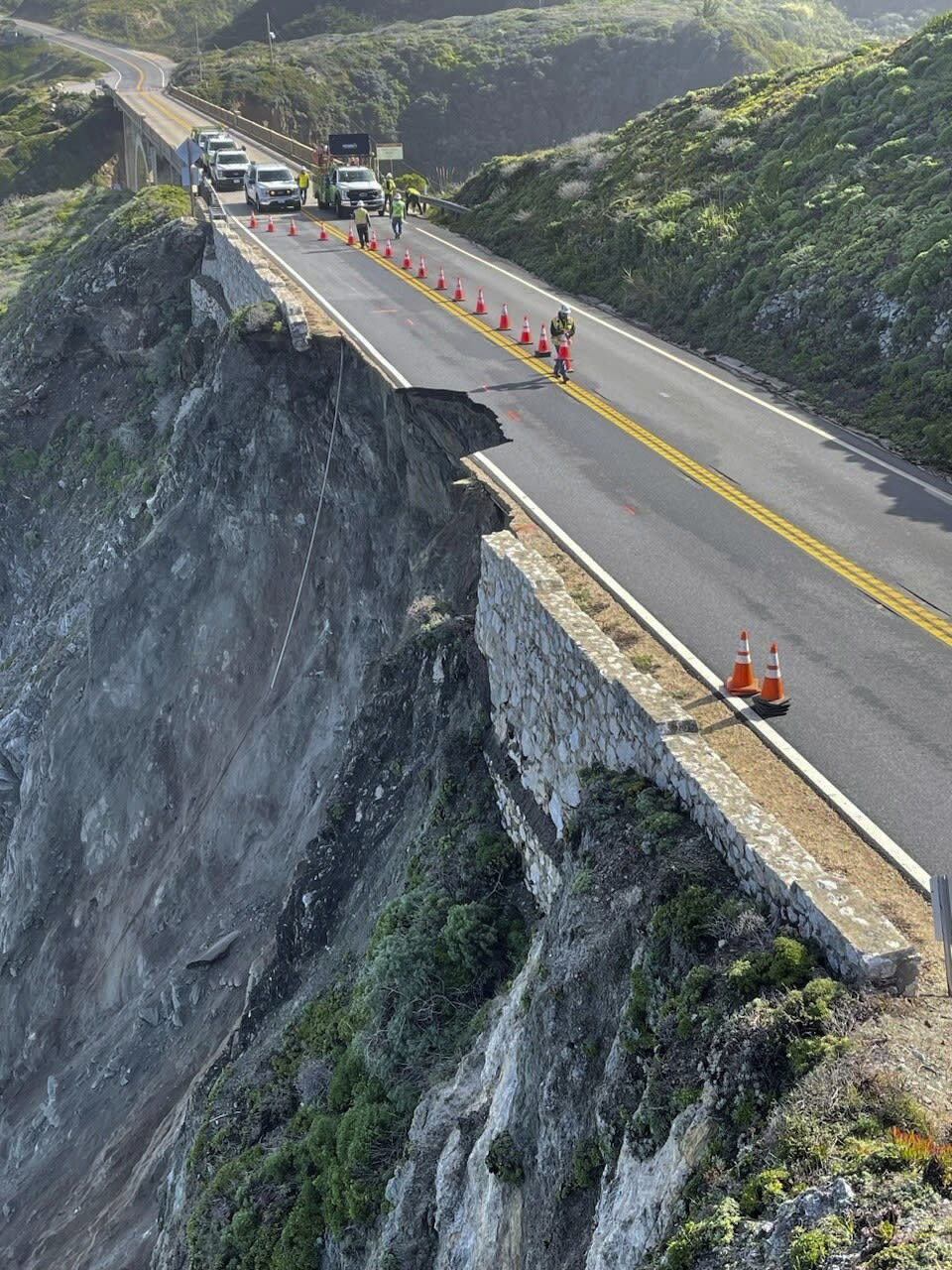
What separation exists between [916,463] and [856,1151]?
14321 mm

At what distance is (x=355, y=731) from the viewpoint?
18797 mm

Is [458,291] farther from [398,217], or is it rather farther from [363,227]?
[398,217]

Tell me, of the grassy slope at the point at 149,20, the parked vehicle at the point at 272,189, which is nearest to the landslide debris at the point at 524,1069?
the parked vehicle at the point at 272,189

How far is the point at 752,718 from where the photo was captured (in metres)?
12.3

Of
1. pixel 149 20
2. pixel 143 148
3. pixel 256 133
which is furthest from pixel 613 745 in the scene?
pixel 149 20

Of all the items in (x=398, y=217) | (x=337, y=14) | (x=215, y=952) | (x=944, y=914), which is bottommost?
(x=215, y=952)

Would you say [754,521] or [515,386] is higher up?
[515,386]

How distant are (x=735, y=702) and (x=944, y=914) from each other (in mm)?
4772

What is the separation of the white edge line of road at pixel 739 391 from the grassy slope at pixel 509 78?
158 ft

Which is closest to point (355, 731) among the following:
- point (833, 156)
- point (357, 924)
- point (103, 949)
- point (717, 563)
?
point (357, 924)

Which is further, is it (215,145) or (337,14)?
(337,14)

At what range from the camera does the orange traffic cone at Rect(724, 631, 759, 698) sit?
41.4ft

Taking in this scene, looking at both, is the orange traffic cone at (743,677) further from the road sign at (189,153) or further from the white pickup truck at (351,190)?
the road sign at (189,153)

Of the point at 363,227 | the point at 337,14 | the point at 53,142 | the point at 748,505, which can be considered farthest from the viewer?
the point at 337,14
